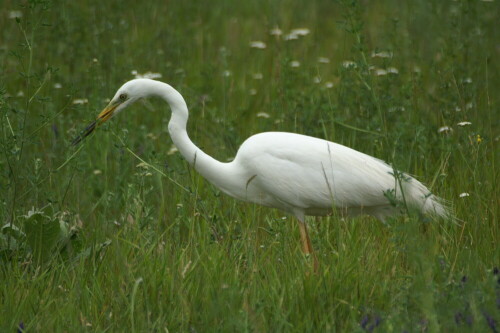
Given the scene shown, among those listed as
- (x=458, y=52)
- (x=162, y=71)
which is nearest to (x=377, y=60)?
(x=458, y=52)

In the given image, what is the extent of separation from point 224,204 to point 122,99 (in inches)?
41.7

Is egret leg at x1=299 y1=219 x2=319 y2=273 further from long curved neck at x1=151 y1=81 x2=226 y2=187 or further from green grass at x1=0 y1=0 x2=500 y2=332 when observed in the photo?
long curved neck at x1=151 y1=81 x2=226 y2=187

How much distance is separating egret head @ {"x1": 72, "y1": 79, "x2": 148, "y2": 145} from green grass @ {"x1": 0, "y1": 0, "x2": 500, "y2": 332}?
7 cm

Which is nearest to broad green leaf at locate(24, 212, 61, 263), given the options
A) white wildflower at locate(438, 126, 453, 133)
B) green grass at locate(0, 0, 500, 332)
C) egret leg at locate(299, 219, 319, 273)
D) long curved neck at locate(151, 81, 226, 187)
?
green grass at locate(0, 0, 500, 332)

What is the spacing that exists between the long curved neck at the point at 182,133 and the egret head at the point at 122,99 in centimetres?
7

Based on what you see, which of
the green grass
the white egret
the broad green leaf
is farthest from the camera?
the white egret

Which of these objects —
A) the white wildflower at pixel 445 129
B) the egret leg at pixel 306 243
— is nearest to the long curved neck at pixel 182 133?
the egret leg at pixel 306 243

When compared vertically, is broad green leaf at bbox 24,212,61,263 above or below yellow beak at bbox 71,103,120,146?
below

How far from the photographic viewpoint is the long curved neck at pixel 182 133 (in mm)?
4676

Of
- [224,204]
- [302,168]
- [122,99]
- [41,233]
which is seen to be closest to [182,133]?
[122,99]

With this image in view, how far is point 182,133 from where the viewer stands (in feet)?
15.4

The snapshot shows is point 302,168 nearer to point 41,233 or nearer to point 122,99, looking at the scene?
point 122,99

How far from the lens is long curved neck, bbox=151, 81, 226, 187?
4676 millimetres

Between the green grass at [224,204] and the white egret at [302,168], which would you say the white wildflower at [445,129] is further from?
the white egret at [302,168]
